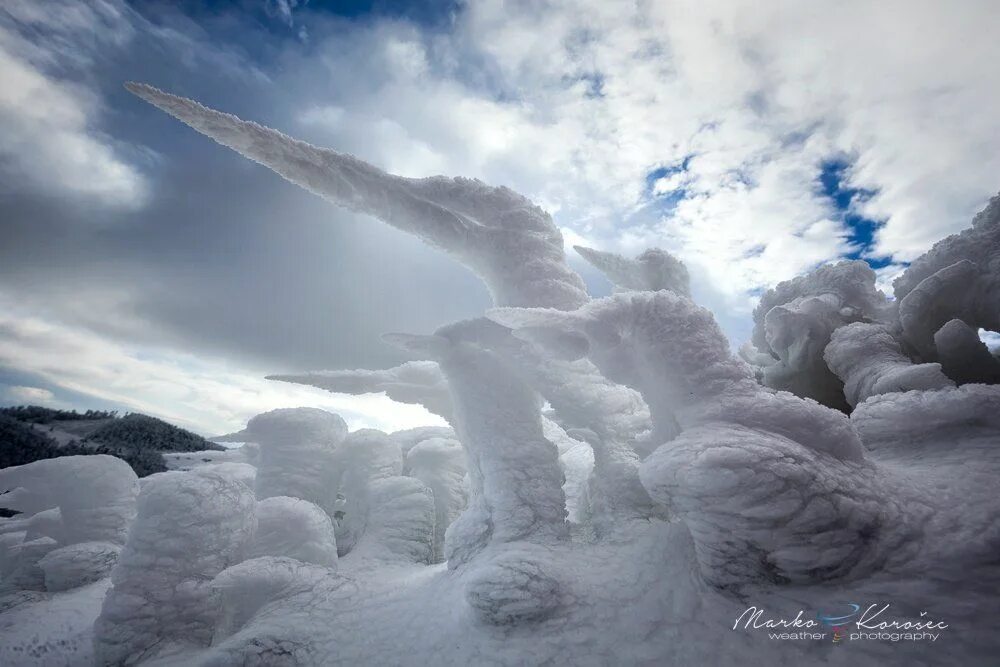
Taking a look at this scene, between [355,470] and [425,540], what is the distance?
5.08 feet

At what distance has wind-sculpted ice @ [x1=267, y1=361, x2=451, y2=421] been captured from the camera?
4.92 m

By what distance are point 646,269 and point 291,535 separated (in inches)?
216

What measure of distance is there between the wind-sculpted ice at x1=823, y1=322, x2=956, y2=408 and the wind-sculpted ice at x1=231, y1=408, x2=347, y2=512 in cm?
721

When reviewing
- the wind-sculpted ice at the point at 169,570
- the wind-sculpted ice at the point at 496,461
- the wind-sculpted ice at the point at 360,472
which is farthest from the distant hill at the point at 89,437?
the wind-sculpted ice at the point at 496,461

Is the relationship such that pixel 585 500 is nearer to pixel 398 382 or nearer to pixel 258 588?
pixel 398 382

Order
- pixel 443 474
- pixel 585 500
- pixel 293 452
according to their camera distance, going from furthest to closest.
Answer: pixel 443 474, pixel 293 452, pixel 585 500

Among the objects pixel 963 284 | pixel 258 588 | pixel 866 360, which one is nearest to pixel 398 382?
pixel 258 588

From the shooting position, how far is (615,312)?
2961 millimetres

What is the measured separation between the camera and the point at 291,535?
4.34 m

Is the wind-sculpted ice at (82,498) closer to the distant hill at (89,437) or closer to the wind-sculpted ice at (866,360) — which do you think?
the distant hill at (89,437)

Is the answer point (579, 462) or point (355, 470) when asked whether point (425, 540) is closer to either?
point (355, 470)

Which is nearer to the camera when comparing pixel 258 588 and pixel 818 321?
pixel 258 588

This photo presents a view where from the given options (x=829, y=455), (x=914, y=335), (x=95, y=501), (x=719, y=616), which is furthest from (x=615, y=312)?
(x=95, y=501)

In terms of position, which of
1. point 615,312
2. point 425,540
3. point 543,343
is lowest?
point 425,540
